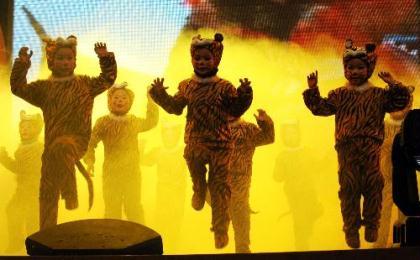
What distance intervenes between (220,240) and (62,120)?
2.85ft

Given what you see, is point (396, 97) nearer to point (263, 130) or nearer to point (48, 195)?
point (263, 130)

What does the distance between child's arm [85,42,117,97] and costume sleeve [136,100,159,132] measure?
9.0 inches

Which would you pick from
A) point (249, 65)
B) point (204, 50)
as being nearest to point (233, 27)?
point (249, 65)

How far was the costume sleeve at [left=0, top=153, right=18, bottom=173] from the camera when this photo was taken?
124 inches

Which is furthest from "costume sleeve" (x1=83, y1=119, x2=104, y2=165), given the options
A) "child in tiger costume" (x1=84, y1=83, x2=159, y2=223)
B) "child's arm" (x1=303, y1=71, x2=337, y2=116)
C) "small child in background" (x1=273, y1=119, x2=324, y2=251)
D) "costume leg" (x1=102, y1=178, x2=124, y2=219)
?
"child's arm" (x1=303, y1=71, x2=337, y2=116)

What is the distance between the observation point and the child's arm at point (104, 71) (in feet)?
9.80

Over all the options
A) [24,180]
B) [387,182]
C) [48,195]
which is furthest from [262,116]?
[24,180]

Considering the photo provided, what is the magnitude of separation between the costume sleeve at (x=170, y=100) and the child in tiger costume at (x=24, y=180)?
621 millimetres

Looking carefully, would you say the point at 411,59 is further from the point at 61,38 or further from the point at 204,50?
the point at 61,38

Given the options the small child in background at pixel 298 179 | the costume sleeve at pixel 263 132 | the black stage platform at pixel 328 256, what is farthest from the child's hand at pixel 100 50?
the black stage platform at pixel 328 256

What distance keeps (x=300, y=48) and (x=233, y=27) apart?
0.33m

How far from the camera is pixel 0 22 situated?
10.6 ft

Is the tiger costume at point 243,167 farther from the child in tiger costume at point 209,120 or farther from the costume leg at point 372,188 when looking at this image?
the costume leg at point 372,188

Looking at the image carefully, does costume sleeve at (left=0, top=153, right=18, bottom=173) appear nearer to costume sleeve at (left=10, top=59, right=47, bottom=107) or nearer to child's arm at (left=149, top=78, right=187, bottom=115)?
costume sleeve at (left=10, top=59, right=47, bottom=107)
